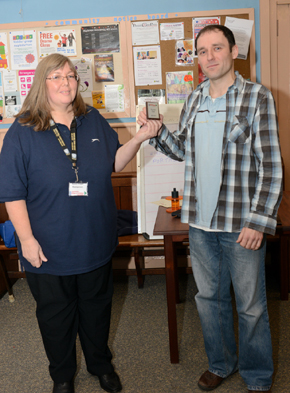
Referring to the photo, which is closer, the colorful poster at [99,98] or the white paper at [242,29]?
the white paper at [242,29]

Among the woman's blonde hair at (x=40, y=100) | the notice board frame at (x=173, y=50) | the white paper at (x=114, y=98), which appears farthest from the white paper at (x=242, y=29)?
the woman's blonde hair at (x=40, y=100)

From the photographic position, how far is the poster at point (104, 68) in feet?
10.9

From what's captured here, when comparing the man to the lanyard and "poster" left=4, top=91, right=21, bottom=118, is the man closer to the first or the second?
the lanyard

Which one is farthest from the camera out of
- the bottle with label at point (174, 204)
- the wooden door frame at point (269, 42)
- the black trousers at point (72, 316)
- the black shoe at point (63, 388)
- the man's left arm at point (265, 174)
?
the wooden door frame at point (269, 42)

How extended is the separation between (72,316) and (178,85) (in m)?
2.27

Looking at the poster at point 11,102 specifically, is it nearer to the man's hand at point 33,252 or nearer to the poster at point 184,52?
the poster at point 184,52

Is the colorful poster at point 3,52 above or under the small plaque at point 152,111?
above

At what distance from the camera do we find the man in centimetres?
151

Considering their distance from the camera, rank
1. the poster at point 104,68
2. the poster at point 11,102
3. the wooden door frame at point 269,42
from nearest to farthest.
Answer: the wooden door frame at point 269,42
the poster at point 104,68
the poster at point 11,102

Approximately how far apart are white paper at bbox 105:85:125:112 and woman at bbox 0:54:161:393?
5.29ft

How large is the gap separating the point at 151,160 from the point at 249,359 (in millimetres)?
1715

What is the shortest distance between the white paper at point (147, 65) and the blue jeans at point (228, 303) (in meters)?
1.99

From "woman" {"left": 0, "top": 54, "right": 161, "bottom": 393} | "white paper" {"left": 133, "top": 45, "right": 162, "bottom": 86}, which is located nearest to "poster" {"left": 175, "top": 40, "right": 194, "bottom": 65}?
"white paper" {"left": 133, "top": 45, "right": 162, "bottom": 86}

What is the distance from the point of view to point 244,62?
10.8 feet
